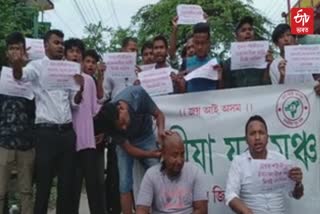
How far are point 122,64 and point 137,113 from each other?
82cm

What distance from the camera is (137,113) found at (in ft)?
19.8

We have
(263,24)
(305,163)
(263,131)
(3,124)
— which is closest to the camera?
(263,131)

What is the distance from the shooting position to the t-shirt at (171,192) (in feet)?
16.9

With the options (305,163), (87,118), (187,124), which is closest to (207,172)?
(187,124)

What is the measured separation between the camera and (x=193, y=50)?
6762mm

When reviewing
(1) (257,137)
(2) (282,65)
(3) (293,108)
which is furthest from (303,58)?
(1) (257,137)

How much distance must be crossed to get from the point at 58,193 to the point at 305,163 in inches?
90.0

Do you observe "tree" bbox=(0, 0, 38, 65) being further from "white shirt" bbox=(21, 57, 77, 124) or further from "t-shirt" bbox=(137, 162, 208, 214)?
"t-shirt" bbox=(137, 162, 208, 214)

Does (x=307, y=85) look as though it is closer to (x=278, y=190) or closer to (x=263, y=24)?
(x=278, y=190)

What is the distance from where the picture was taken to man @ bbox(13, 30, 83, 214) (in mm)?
6156

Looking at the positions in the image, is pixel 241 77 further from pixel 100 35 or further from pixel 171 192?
pixel 100 35

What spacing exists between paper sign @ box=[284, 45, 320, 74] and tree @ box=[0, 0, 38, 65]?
498 centimetres

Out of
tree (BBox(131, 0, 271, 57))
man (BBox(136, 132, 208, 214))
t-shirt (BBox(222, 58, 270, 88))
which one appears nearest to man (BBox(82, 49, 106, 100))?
t-shirt (BBox(222, 58, 270, 88))

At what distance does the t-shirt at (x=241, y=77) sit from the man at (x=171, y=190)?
136cm
